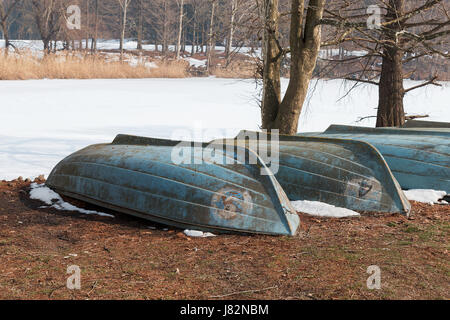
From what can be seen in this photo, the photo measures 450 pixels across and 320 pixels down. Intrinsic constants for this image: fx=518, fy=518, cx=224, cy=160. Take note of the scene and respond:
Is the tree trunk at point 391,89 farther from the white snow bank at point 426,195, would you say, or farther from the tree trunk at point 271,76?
the white snow bank at point 426,195

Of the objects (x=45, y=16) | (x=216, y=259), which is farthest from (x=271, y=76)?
(x=45, y=16)

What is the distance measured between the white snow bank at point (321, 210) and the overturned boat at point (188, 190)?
573 millimetres

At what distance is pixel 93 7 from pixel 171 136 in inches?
1510

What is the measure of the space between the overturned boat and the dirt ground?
0.45ft

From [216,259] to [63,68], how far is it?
18584 mm

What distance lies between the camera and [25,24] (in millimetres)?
42312

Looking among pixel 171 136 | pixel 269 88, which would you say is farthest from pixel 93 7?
pixel 269 88

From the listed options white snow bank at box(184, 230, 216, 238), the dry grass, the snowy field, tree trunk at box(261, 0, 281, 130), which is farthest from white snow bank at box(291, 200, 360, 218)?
the dry grass

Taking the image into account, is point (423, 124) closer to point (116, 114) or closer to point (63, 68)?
point (116, 114)

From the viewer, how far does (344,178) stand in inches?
195

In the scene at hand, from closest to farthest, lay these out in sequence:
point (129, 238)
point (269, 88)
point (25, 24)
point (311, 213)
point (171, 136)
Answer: point (129, 238), point (311, 213), point (269, 88), point (171, 136), point (25, 24)

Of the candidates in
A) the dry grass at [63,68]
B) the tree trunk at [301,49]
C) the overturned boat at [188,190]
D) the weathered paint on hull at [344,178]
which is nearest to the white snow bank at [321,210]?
the weathered paint on hull at [344,178]

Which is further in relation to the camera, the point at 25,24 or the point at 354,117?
the point at 25,24
